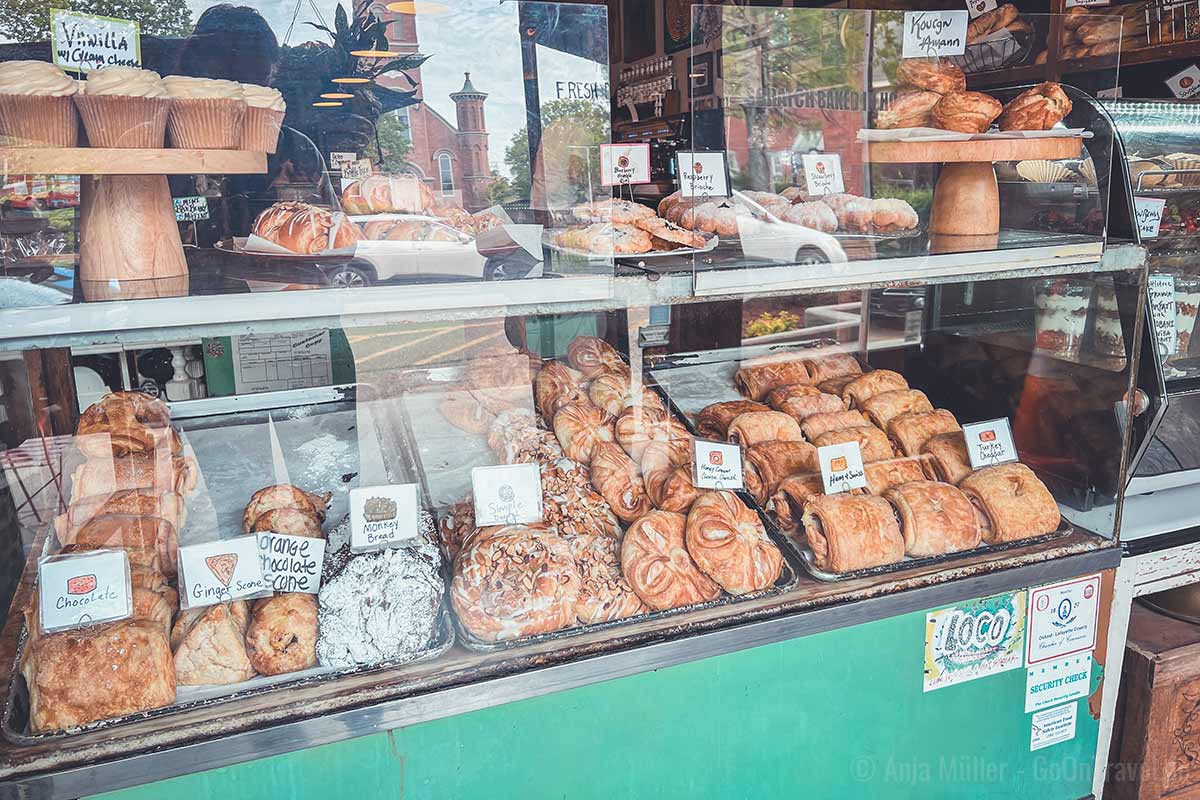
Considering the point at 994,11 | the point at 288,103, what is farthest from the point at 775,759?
the point at 994,11

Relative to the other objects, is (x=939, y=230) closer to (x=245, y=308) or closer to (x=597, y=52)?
(x=597, y=52)

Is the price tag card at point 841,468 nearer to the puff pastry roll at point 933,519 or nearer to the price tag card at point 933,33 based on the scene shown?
the puff pastry roll at point 933,519

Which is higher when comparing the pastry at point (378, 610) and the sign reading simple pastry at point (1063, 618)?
the pastry at point (378, 610)

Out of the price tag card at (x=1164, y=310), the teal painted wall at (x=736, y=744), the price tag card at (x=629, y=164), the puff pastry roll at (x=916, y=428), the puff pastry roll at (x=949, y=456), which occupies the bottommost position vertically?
the teal painted wall at (x=736, y=744)

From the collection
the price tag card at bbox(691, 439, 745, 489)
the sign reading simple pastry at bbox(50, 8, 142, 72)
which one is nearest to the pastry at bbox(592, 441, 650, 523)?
the price tag card at bbox(691, 439, 745, 489)

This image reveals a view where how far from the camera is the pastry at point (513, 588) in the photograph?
178 cm

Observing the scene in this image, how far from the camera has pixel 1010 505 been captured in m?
2.19

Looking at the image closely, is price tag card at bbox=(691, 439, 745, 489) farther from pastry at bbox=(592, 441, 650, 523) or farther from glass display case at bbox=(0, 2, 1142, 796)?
pastry at bbox=(592, 441, 650, 523)

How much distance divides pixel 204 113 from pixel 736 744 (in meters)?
1.76

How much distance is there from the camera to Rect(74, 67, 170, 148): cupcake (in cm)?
146

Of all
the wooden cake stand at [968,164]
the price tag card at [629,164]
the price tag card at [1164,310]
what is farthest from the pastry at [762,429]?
the price tag card at [1164,310]

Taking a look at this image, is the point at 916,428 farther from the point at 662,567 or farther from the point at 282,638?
the point at 282,638

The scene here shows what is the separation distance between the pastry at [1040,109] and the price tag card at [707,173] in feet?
2.57

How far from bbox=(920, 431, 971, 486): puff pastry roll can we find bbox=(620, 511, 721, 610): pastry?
2.76 feet
